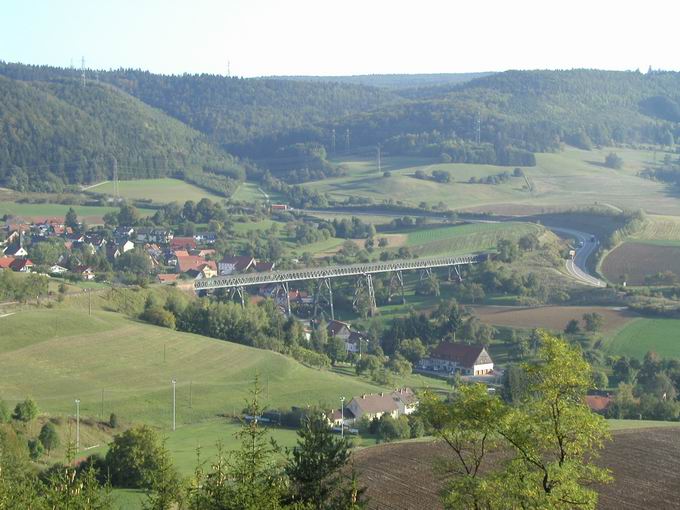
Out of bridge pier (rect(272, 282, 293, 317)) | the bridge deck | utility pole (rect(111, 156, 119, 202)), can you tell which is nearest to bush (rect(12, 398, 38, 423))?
the bridge deck

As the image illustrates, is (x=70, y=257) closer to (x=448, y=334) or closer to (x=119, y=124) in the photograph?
(x=448, y=334)

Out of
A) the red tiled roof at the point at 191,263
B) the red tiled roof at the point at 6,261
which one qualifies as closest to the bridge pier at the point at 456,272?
the red tiled roof at the point at 191,263

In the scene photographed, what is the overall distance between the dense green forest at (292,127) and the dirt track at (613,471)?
91.7 meters

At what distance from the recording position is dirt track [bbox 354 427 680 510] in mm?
21250

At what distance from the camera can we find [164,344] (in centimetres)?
4691

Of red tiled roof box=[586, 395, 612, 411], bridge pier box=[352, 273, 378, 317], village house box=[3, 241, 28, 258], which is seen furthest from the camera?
village house box=[3, 241, 28, 258]

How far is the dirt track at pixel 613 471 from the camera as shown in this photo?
21.2 meters

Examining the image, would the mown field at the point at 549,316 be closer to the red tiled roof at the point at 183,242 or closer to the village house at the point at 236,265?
the village house at the point at 236,265

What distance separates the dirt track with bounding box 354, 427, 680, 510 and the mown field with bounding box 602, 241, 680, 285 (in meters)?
42.8

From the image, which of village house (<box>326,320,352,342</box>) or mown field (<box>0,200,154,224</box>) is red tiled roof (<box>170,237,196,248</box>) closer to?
mown field (<box>0,200,154,224</box>)

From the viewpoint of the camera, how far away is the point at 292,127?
559ft

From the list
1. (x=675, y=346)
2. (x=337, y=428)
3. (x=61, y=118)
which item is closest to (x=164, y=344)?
(x=337, y=428)

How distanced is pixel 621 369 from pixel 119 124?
98700mm

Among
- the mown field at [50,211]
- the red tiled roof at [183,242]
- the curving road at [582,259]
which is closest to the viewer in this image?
the curving road at [582,259]
